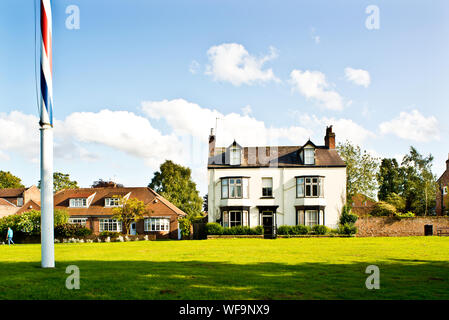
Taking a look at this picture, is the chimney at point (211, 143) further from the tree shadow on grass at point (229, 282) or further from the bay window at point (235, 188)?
the tree shadow on grass at point (229, 282)

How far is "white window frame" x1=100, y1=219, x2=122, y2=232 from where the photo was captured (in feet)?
172

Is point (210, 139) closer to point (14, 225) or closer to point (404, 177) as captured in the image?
point (14, 225)

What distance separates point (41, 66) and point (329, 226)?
35.9m

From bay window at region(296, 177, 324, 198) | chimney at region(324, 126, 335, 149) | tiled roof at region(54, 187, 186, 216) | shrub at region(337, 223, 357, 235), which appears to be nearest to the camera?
shrub at region(337, 223, 357, 235)

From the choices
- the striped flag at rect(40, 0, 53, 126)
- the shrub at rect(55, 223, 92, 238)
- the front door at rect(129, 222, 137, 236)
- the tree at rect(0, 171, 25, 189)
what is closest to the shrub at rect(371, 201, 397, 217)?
the front door at rect(129, 222, 137, 236)

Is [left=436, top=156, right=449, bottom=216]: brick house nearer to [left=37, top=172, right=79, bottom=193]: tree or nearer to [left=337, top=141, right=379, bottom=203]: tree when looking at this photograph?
[left=337, top=141, right=379, bottom=203]: tree

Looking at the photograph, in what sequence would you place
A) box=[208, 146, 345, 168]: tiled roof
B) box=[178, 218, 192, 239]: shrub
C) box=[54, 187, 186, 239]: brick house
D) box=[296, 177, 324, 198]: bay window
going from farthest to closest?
box=[54, 187, 186, 239]: brick house < box=[178, 218, 192, 239]: shrub < box=[208, 146, 345, 168]: tiled roof < box=[296, 177, 324, 198]: bay window

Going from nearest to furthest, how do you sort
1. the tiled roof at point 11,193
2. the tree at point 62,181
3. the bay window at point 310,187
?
1. the bay window at point 310,187
2. the tiled roof at point 11,193
3. the tree at point 62,181

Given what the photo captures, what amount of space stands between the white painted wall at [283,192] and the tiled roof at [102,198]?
31.3ft

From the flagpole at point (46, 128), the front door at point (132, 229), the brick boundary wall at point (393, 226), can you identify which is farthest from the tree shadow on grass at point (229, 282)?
the front door at point (132, 229)

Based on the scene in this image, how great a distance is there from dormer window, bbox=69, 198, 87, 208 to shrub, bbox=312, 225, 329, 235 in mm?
29364

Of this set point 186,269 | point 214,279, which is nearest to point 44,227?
point 186,269

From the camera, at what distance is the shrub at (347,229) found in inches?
1645

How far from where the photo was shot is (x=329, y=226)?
43156mm
